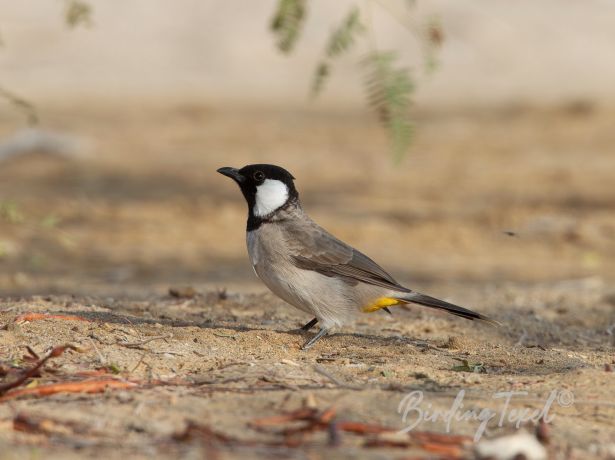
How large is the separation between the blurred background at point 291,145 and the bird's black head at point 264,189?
3.96ft

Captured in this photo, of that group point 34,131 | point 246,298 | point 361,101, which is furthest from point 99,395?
point 361,101

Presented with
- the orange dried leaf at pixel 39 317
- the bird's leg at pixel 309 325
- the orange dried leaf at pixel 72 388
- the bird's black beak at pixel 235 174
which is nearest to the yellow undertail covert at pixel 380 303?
the bird's leg at pixel 309 325

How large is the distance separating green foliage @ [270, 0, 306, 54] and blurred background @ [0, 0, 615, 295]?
2.43 feet

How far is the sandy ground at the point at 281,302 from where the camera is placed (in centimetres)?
421

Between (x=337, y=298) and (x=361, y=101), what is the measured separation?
1602 centimetres

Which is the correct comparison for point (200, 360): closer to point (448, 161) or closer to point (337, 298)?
point (337, 298)

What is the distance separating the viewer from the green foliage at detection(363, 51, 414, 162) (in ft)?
20.6

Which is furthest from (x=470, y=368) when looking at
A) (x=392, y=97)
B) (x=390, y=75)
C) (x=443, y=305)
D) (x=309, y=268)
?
(x=390, y=75)

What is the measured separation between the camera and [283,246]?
6172 mm

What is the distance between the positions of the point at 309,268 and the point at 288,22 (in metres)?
1.69

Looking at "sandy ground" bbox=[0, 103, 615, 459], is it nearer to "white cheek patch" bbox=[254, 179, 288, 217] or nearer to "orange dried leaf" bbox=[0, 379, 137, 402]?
"orange dried leaf" bbox=[0, 379, 137, 402]

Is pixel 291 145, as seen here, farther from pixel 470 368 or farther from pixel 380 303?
pixel 470 368

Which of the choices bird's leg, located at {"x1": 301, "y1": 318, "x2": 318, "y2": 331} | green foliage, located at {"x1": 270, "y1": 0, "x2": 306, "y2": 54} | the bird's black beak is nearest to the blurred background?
green foliage, located at {"x1": 270, "y1": 0, "x2": 306, "y2": 54}

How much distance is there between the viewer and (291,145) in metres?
17.9
